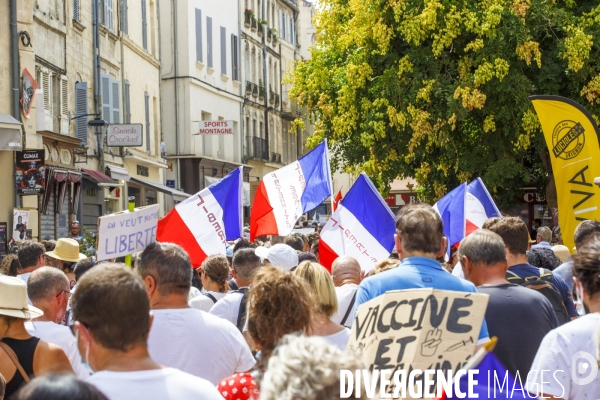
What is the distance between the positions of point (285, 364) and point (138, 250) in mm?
3657

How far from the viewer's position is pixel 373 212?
33.9ft

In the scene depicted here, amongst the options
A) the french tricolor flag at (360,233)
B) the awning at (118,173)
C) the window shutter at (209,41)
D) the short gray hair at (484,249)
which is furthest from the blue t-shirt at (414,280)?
the window shutter at (209,41)

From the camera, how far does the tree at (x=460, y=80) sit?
20000 mm

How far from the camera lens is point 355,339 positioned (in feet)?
13.6

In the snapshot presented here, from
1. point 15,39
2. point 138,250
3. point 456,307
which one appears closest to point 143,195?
point 15,39

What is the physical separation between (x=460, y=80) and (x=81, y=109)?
10.2m

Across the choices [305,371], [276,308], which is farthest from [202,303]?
[305,371]

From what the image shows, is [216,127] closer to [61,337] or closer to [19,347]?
[61,337]

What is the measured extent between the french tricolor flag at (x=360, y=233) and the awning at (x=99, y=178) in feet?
50.4

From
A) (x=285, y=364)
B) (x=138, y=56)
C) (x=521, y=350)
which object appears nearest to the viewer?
(x=285, y=364)

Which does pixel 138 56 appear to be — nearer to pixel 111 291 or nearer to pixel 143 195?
pixel 143 195

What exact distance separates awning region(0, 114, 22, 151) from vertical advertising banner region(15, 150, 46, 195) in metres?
0.89

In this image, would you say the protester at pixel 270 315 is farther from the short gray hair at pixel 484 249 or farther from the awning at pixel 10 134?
the awning at pixel 10 134

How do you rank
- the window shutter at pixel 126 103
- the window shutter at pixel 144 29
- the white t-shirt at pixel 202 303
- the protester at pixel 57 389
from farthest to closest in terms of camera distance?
the window shutter at pixel 144 29, the window shutter at pixel 126 103, the white t-shirt at pixel 202 303, the protester at pixel 57 389
